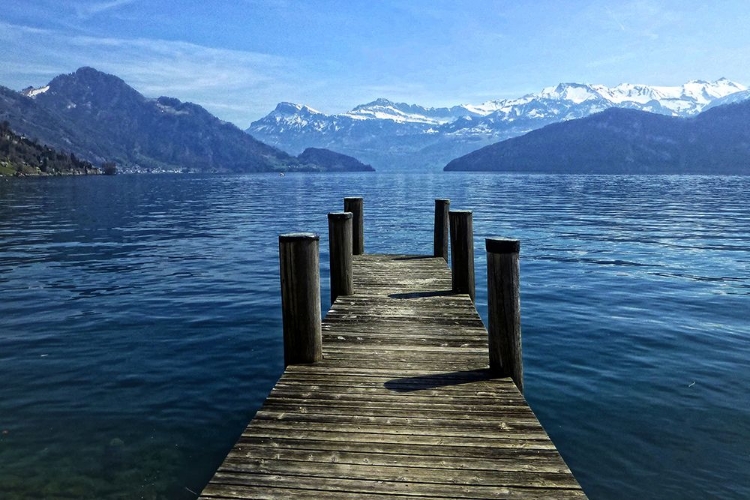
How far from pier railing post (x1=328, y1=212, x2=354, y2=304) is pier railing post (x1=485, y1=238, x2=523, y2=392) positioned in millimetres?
4424

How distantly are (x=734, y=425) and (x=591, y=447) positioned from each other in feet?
8.34

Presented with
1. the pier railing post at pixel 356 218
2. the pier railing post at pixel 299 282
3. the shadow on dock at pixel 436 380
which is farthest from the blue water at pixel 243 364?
the pier railing post at pixel 356 218

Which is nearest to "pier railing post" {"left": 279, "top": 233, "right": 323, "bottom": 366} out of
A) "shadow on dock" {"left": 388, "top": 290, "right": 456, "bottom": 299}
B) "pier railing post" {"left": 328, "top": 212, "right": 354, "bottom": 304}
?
"pier railing post" {"left": 328, "top": 212, "right": 354, "bottom": 304}

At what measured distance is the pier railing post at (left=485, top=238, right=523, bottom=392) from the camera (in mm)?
A: 7180

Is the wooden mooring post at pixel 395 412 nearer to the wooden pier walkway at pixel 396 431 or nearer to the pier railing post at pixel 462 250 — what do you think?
the wooden pier walkway at pixel 396 431

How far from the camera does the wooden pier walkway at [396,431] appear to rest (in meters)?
4.62

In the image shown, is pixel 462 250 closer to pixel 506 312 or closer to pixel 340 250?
pixel 340 250

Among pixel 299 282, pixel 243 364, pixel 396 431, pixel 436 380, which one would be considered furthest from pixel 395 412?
pixel 243 364

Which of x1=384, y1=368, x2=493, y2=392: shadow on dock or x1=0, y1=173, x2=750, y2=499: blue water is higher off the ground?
x1=384, y1=368, x2=493, y2=392: shadow on dock

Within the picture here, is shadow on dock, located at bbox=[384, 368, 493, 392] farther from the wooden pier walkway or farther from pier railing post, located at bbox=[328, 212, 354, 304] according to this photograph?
pier railing post, located at bbox=[328, 212, 354, 304]

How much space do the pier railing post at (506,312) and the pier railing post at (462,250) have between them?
4.51 m

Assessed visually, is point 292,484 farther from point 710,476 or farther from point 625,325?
point 625,325

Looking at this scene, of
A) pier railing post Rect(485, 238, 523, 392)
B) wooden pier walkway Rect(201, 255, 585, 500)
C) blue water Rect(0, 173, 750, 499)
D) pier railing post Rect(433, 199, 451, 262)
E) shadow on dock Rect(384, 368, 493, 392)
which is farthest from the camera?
pier railing post Rect(433, 199, 451, 262)

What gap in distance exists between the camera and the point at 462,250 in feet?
38.9
